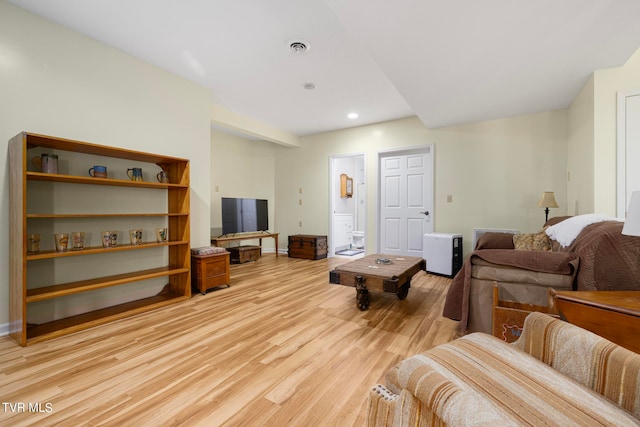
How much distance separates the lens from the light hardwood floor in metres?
1.29

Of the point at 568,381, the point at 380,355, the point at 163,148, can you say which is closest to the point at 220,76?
the point at 163,148

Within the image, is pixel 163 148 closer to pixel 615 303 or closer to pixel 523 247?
pixel 615 303

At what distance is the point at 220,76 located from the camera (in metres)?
3.23

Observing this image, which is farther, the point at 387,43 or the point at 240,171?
the point at 240,171

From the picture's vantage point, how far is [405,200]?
489 centimetres

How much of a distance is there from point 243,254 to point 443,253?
136 inches

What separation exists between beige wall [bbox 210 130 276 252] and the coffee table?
3.51m

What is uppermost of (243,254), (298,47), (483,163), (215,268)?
(298,47)

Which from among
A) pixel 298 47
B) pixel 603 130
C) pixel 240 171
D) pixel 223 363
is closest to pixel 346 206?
pixel 240 171

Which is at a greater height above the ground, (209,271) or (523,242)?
(523,242)

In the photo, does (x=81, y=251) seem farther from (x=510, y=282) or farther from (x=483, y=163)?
(x=483, y=163)

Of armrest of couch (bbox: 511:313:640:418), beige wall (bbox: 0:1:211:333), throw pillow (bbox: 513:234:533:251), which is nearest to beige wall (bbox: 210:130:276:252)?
beige wall (bbox: 0:1:211:333)

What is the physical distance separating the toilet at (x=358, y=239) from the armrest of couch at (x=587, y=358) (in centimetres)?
584

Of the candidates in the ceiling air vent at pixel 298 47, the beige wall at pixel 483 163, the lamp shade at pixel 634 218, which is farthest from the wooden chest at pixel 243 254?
the lamp shade at pixel 634 218
